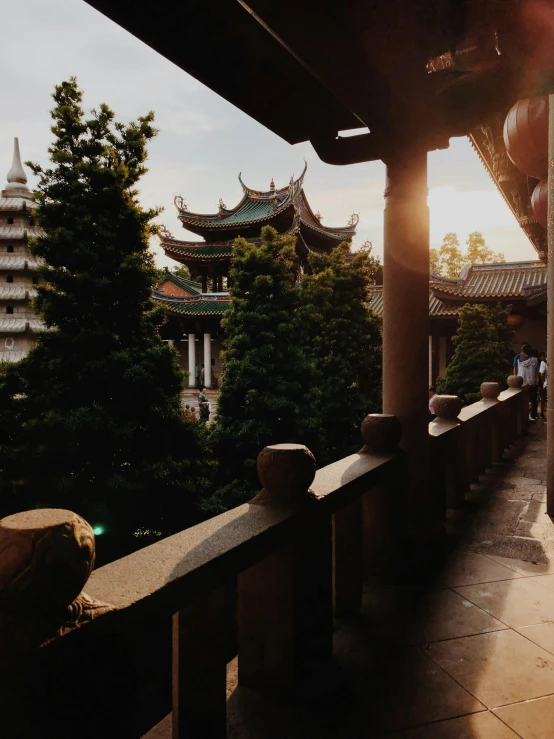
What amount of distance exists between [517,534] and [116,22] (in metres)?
3.48

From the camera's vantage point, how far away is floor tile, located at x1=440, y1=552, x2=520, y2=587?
2724 millimetres

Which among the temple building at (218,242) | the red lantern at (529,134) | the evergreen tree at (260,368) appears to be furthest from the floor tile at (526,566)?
the temple building at (218,242)

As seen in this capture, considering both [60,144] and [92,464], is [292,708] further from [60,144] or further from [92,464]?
[60,144]

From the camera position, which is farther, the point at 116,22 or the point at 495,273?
the point at 495,273

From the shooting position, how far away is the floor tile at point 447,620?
2189 millimetres

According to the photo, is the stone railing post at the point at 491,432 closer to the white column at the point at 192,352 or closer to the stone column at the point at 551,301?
the stone column at the point at 551,301

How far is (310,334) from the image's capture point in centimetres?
1165

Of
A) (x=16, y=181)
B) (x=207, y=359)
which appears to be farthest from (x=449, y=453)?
(x=207, y=359)

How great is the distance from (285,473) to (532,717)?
3.64ft

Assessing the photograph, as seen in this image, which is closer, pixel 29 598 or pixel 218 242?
pixel 29 598

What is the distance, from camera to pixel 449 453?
12.2ft

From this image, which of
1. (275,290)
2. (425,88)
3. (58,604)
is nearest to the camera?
(58,604)

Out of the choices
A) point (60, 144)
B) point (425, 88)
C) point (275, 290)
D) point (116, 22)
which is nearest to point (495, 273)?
point (275, 290)

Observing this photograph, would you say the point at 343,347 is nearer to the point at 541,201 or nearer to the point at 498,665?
the point at 541,201
